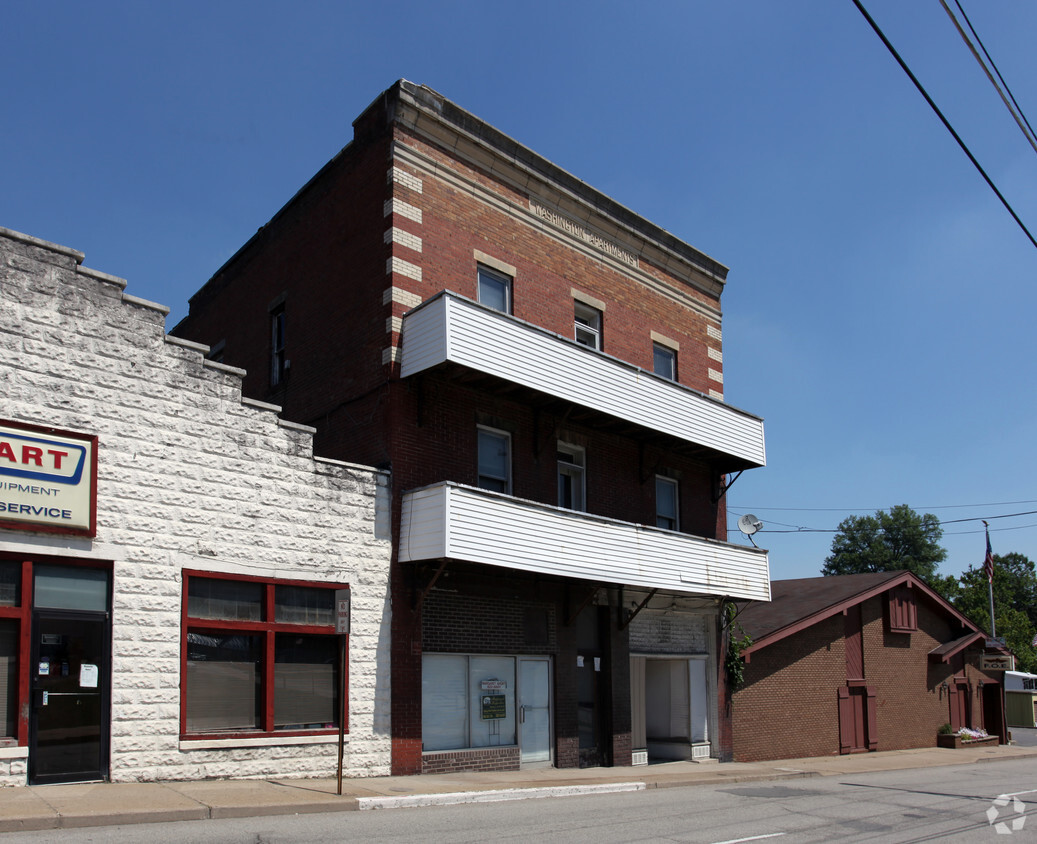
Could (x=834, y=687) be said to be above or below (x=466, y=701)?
below

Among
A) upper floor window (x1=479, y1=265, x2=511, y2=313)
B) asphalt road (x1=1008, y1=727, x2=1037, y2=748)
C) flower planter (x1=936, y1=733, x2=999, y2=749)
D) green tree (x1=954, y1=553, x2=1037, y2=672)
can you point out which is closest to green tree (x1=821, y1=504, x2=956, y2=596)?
green tree (x1=954, y1=553, x2=1037, y2=672)

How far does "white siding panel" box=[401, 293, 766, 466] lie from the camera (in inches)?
693

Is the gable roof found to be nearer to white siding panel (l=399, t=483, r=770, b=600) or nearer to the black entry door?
white siding panel (l=399, t=483, r=770, b=600)

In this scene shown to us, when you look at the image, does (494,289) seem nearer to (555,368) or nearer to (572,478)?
(555,368)

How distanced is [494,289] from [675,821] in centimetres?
1151

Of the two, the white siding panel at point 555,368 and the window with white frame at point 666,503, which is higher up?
the white siding panel at point 555,368

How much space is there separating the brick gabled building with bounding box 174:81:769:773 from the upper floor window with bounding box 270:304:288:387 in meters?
0.07

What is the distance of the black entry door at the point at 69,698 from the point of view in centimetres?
1311

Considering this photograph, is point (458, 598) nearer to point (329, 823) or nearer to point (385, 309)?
point (385, 309)

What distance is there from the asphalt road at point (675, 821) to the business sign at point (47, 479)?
4440 mm

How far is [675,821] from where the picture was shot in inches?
521

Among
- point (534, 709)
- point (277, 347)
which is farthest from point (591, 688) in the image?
point (277, 347)

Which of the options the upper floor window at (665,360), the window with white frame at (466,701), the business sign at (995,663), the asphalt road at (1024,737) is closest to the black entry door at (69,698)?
the window with white frame at (466,701)

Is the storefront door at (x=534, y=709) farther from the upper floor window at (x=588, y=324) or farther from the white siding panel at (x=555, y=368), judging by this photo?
the upper floor window at (x=588, y=324)
